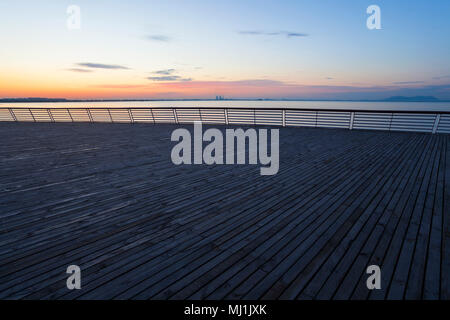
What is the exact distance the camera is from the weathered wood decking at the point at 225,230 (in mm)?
2072

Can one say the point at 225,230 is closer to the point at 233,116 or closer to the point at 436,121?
the point at 436,121

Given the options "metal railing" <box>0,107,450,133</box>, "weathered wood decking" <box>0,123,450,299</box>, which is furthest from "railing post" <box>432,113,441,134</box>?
"weathered wood decking" <box>0,123,450,299</box>

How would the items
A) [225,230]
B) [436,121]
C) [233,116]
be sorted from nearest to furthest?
[225,230] < [436,121] < [233,116]

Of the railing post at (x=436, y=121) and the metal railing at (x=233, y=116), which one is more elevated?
the metal railing at (x=233, y=116)

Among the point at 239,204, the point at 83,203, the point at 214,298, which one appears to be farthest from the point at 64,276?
the point at 239,204

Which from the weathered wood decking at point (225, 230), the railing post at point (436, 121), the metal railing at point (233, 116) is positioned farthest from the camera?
the metal railing at point (233, 116)

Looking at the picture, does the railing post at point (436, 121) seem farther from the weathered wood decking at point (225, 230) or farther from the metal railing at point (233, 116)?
the weathered wood decking at point (225, 230)

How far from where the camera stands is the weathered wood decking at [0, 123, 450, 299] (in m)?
2.07

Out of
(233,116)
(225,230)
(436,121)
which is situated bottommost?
(225,230)

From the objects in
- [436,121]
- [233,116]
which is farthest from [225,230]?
[233,116]

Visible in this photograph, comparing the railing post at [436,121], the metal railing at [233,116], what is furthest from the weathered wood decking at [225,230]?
the metal railing at [233,116]

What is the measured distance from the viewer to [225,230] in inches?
115

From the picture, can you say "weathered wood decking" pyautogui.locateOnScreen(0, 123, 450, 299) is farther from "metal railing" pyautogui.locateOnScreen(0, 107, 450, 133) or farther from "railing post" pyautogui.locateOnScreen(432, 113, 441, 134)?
"metal railing" pyautogui.locateOnScreen(0, 107, 450, 133)

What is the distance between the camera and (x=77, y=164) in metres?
5.89
